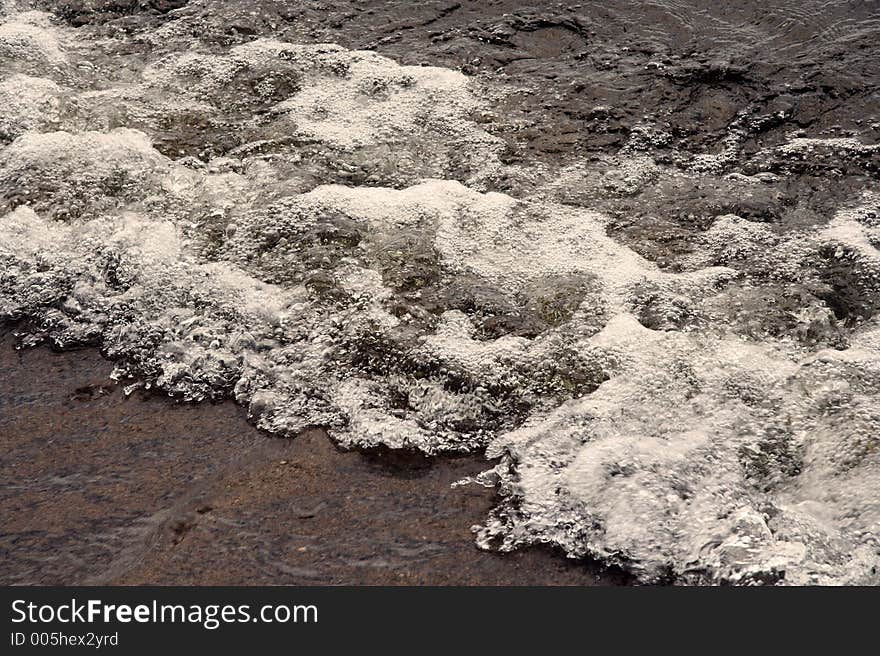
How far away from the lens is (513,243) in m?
3.03

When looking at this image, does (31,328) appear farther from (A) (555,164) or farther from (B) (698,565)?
(B) (698,565)

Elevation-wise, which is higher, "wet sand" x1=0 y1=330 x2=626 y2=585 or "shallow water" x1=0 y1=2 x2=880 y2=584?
"shallow water" x1=0 y1=2 x2=880 y2=584

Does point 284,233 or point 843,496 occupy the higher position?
point 284,233

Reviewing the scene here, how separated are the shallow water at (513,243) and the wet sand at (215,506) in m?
0.09

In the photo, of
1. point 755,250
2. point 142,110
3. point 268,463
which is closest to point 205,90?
point 142,110

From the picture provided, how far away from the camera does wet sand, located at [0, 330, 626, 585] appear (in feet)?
6.93

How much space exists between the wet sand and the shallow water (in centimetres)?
9

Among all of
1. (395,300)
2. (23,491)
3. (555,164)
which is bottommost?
(23,491)

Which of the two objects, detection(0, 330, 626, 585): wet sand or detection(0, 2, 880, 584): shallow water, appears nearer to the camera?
detection(0, 330, 626, 585): wet sand

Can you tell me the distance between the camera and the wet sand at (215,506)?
6.93 ft

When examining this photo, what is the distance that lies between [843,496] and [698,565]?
0.45 meters

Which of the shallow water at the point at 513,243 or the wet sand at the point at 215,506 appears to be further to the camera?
the shallow water at the point at 513,243

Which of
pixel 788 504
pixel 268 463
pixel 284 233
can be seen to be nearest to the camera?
pixel 788 504

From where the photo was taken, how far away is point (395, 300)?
2.84 metres
